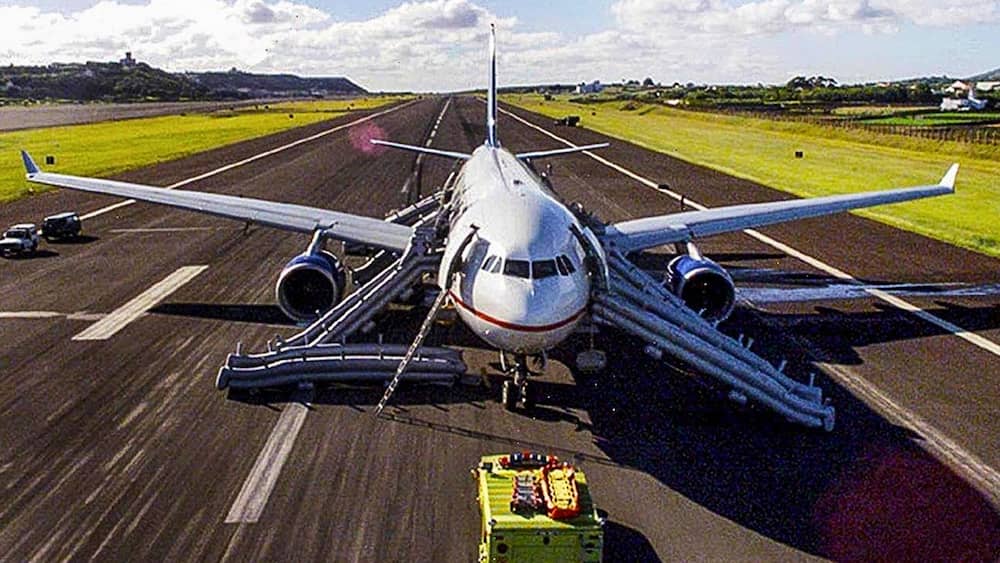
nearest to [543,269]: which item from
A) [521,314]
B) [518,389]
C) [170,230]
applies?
[521,314]

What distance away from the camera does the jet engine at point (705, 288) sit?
26344 mm

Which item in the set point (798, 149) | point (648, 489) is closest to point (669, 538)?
point (648, 489)

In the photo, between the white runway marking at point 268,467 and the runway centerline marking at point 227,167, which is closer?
the white runway marking at point 268,467

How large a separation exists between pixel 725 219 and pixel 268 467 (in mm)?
21102

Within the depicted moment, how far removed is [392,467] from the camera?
17.7 meters

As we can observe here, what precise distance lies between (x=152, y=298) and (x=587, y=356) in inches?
814

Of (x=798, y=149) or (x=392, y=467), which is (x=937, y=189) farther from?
(x=798, y=149)

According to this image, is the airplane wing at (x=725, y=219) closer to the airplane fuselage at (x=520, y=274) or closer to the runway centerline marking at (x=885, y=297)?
the runway centerline marking at (x=885, y=297)

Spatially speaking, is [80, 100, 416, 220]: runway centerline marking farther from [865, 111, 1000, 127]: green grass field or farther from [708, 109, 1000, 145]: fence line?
[865, 111, 1000, 127]: green grass field

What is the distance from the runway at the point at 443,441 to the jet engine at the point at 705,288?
1756 mm

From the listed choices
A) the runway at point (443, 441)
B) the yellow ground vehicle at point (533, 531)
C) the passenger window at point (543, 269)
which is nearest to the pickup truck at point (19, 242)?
the runway at point (443, 441)

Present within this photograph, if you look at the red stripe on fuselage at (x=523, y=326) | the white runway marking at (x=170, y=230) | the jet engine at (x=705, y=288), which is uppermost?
the red stripe on fuselage at (x=523, y=326)

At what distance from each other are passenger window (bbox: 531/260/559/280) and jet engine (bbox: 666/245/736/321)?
32.2 feet

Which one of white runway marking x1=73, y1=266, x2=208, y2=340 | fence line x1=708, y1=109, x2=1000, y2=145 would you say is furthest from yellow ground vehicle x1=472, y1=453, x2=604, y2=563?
fence line x1=708, y1=109, x2=1000, y2=145
